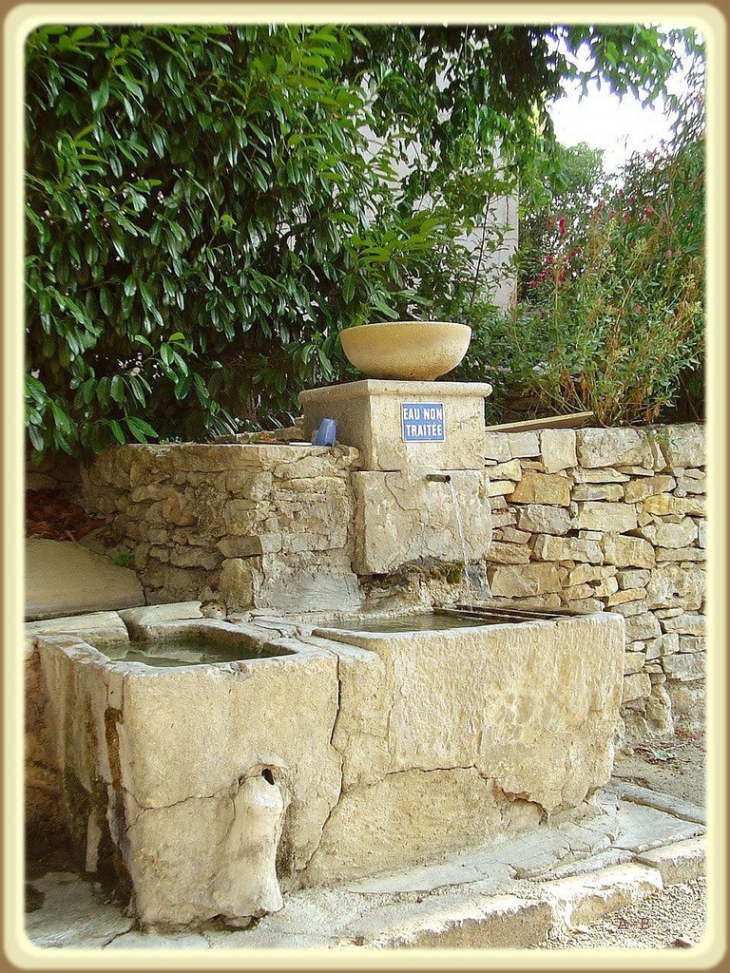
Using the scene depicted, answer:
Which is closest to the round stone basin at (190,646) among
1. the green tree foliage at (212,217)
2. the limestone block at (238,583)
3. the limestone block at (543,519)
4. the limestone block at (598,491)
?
the limestone block at (238,583)

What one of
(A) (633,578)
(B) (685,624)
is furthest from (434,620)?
(B) (685,624)

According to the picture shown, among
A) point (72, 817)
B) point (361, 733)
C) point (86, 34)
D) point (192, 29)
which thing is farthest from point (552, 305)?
point (72, 817)

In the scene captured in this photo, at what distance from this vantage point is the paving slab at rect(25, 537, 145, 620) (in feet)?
12.4

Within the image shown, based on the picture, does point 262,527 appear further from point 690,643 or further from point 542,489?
point 690,643

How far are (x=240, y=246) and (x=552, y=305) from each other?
195 centimetres

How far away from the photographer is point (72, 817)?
2.78 metres

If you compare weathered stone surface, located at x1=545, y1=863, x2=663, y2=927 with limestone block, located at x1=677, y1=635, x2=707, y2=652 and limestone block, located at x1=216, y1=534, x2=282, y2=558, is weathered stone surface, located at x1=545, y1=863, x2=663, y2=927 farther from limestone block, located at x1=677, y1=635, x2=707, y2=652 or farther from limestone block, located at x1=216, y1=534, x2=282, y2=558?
limestone block, located at x1=677, y1=635, x2=707, y2=652

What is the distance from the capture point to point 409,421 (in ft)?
12.1

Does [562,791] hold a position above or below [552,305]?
below

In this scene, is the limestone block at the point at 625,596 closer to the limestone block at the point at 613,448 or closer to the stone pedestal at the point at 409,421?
the limestone block at the point at 613,448

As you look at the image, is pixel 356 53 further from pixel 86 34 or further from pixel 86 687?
pixel 86 687

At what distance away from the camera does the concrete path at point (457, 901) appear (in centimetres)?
233

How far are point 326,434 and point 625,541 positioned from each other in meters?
1.91

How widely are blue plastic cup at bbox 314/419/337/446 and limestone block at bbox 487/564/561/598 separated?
3.93ft
